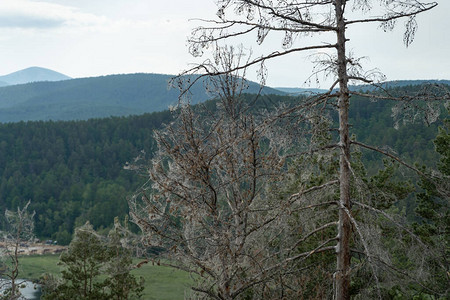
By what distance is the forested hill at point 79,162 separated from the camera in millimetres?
83938

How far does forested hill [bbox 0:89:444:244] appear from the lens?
3305 inches

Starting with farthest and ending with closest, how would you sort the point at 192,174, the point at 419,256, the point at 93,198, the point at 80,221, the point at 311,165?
the point at 93,198
the point at 80,221
the point at 192,174
the point at 311,165
the point at 419,256

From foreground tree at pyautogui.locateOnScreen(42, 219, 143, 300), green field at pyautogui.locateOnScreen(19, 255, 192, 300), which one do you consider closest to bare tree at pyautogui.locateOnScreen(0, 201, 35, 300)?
foreground tree at pyautogui.locateOnScreen(42, 219, 143, 300)

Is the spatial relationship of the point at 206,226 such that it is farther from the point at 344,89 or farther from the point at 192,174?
the point at 344,89

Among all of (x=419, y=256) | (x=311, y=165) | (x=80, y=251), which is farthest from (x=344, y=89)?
(x=80, y=251)

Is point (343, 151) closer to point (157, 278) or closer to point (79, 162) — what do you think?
point (157, 278)

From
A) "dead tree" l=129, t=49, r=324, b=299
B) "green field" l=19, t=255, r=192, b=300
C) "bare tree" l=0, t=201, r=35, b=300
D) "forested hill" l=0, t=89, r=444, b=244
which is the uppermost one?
"dead tree" l=129, t=49, r=324, b=299

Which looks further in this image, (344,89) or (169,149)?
(169,149)

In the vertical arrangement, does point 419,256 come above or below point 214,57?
below

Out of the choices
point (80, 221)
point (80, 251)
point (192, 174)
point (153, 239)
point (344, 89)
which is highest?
point (344, 89)

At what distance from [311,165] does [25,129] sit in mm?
131124

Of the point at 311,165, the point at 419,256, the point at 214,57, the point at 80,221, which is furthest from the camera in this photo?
the point at 80,221

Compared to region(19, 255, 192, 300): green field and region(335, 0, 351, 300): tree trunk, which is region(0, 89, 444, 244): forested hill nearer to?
region(19, 255, 192, 300): green field

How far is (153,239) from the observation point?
6.47 metres
